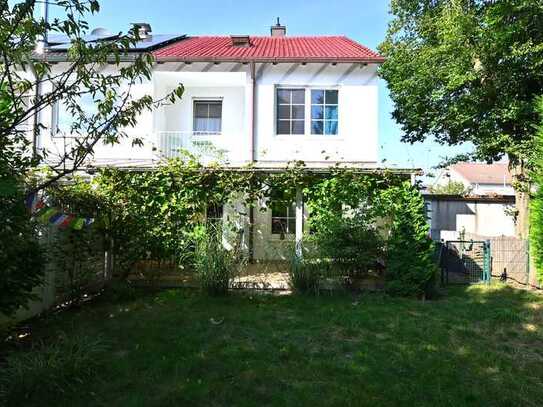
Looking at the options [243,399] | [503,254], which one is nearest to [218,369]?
[243,399]

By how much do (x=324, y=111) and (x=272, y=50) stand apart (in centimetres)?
308

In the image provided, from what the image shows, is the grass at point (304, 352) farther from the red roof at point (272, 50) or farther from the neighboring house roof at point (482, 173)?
the neighboring house roof at point (482, 173)

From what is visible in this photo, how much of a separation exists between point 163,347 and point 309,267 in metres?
3.86

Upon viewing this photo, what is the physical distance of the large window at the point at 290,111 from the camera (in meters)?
12.8

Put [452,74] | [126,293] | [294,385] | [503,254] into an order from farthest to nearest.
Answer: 1. [452,74]
2. [503,254]
3. [126,293]
4. [294,385]

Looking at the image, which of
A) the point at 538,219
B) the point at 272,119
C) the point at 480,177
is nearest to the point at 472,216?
the point at 538,219

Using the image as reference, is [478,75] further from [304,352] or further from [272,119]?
[304,352]

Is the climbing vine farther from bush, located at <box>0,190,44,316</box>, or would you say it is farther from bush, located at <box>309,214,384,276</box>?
bush, located at <box>0,190,44,316</box>

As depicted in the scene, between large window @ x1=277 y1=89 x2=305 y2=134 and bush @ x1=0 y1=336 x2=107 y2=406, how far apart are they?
379 inches

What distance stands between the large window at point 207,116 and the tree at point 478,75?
6.86 m

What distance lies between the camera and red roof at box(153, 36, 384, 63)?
497 inches

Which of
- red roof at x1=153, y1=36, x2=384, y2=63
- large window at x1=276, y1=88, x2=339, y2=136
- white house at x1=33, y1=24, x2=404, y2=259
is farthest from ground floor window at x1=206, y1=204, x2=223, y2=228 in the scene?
red roof at x1=153, y1=36, x2=384, y2=63

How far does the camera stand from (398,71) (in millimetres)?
15109

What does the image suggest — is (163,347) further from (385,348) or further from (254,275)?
(254,275)
